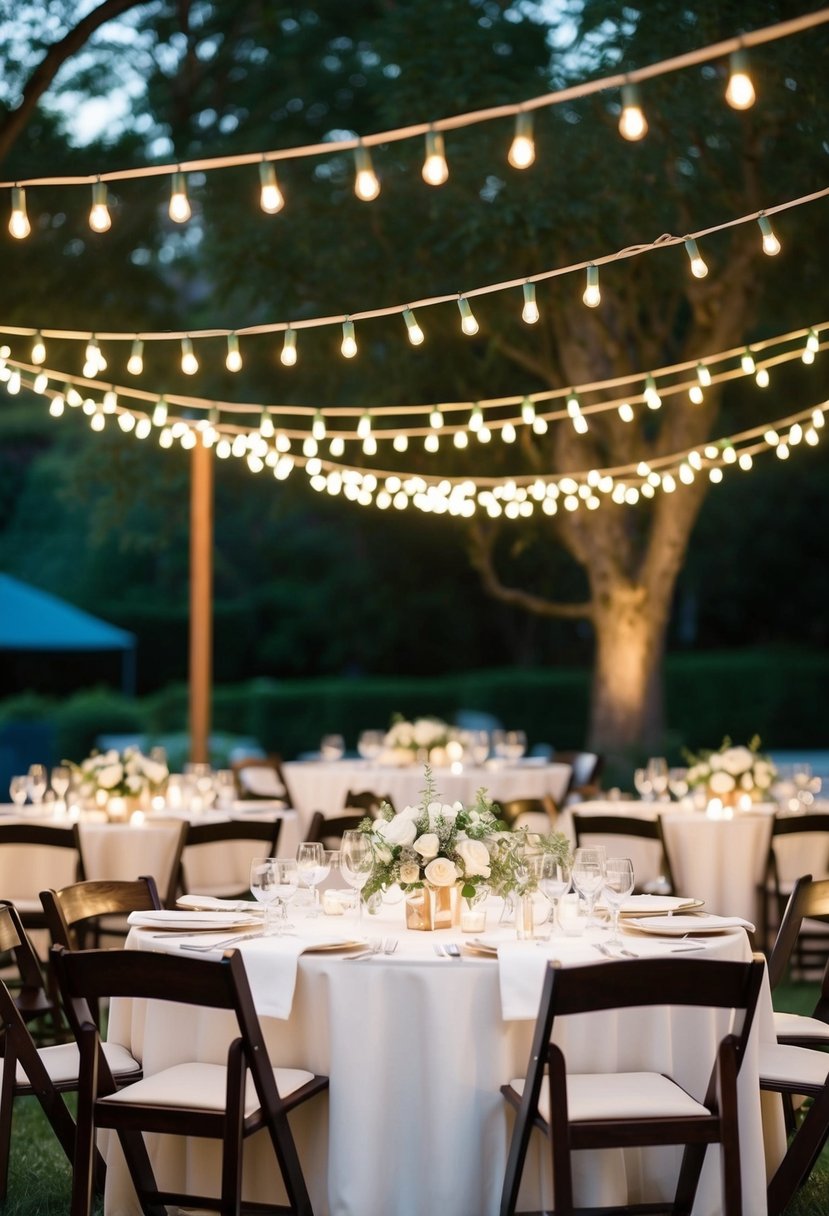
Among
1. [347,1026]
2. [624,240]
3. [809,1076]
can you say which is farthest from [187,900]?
[624,240]

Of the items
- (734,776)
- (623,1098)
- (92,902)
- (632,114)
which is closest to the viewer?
(632,114)

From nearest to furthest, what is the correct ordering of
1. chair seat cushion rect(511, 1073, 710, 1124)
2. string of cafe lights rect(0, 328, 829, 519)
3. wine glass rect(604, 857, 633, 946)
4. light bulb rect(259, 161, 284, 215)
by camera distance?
chair seat cushion rect(511, 1073, 710, 1124), light bulb rect(259, 161, 284, 215), wine glass rect(604, 857, 633, 946), string of cafe lights rect(0, 328, 829, 519)

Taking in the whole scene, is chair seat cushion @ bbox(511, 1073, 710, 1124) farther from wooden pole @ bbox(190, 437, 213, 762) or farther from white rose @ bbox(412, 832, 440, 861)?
wooden pole @ bbox(190, 437, 213, 762)

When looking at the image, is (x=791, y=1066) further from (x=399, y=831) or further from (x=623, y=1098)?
(x=399, y=831)

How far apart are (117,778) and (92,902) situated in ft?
8.73

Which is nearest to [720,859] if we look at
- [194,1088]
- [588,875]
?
[588,875]

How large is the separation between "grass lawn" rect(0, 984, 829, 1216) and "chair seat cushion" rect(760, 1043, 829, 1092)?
14.5 inches

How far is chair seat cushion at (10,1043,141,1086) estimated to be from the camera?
13.3ft

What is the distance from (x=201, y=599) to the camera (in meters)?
10.8

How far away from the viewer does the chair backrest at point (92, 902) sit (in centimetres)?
443

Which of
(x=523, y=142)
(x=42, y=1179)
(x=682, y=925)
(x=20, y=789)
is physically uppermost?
(x=523, y=142)

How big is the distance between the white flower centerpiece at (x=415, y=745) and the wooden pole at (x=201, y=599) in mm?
1550

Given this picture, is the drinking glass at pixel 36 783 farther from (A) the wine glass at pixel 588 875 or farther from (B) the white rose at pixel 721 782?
(A) the wine glass at pixel 588 875

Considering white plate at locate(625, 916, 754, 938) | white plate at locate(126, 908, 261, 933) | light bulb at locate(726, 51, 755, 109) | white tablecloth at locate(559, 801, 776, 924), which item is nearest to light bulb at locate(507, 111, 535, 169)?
light bulb at locate(726, 51, 755, 109)
